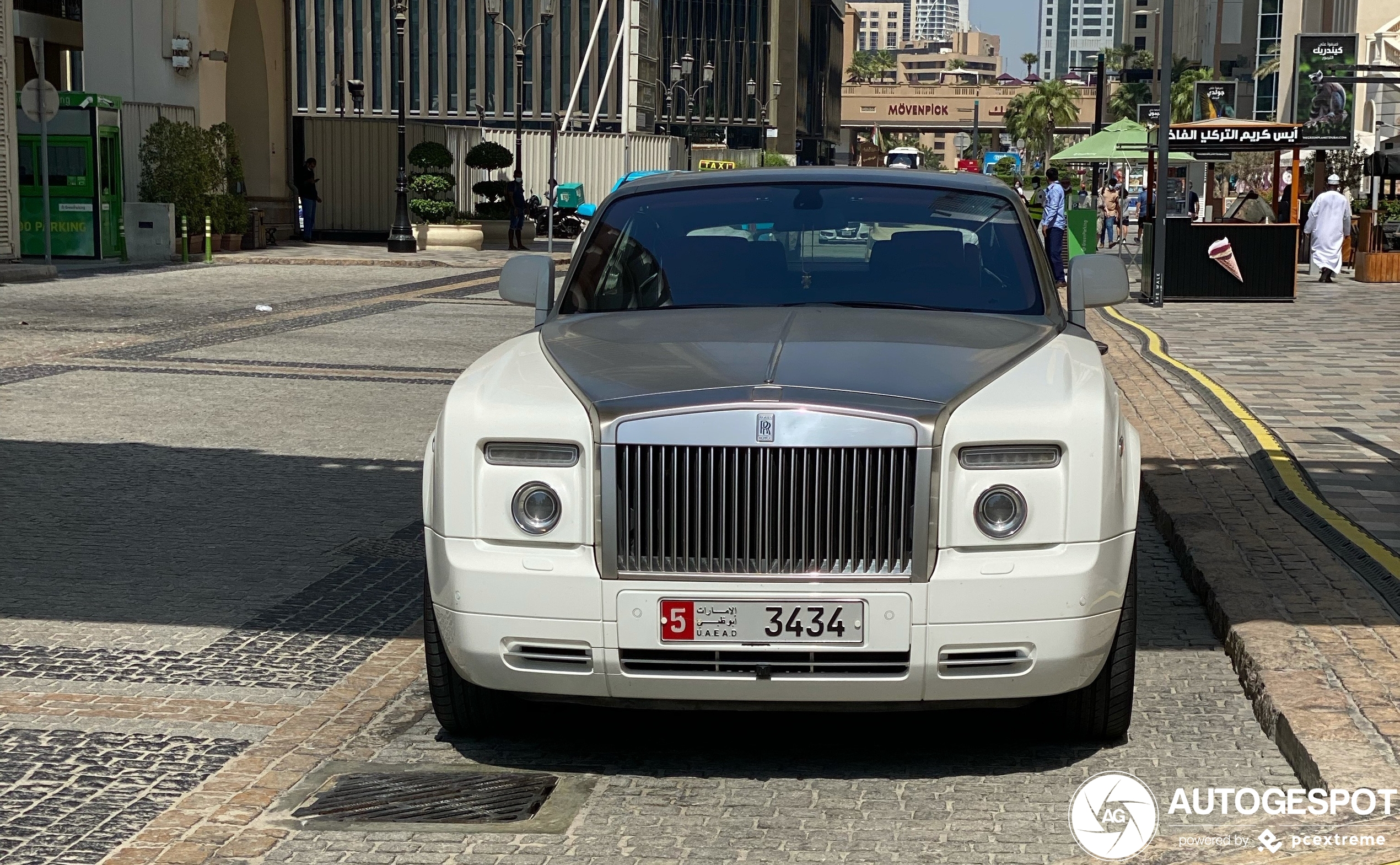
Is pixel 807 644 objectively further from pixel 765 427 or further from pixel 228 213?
pixel 228 213

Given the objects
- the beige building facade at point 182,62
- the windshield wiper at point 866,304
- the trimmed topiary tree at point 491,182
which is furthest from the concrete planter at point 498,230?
the windshield wiper at point 866,304

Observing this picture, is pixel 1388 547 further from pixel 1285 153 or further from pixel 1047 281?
pixel 1285 153

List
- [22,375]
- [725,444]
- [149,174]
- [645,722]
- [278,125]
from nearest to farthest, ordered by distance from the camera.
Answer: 1. [725,444]
2. [645,722]
3. [22,375]
4. [149,174]
5. [278,125]

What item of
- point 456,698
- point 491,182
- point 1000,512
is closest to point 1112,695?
point 1000,512

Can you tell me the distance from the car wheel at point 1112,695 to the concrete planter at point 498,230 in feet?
119

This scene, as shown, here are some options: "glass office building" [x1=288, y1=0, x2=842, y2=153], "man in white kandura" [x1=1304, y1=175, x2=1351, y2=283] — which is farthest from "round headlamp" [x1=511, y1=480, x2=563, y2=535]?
"glass office building" [x1=288, y1=0, x2=842, y2=153]

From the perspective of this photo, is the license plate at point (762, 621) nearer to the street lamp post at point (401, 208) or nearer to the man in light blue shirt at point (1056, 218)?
the man in light blue shirt at point (1056, 218)

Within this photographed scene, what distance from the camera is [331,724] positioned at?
5047 mm

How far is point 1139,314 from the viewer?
70.5ft

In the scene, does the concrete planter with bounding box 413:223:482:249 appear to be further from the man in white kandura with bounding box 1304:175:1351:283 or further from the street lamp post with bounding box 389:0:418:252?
the man in white kandura with bounding box 1304:175:1351:283

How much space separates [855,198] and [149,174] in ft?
91.9

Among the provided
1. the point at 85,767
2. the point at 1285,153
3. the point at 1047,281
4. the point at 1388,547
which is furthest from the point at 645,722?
the point at 1285,153

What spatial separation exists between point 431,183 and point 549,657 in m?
35.1

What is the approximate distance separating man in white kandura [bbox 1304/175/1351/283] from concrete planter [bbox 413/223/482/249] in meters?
17.5
